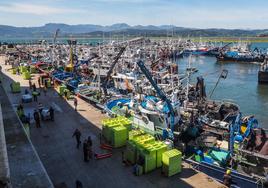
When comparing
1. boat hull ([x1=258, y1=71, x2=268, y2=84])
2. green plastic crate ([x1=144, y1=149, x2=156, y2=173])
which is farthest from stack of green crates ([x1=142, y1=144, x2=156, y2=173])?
boat hull ([x1=258, y1=71, x2=268, y2=84])

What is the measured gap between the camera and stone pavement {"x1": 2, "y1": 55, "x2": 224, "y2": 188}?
13086mm

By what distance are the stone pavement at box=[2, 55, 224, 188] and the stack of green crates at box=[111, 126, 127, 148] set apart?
1.38 feet

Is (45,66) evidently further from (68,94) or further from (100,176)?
(100,176)

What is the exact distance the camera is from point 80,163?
14859 mm

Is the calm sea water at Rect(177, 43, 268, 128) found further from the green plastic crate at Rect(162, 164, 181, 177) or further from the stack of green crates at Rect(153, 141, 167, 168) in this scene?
the green plastic crate at Rect(162, 164, 181, 177)

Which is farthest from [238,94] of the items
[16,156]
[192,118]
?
[16,156]

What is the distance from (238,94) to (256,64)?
3911cm

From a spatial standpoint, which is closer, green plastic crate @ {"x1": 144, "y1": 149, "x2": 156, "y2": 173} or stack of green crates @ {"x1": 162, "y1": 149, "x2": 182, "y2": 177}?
stack of green crates @ {"x1": 162, "y1": 149, "x2": 182, "y2": 177}

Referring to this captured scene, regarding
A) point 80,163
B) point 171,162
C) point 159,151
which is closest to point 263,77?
point 159,151

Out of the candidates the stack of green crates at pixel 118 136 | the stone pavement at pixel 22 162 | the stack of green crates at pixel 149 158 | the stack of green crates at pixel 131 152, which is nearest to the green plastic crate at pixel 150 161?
the stack of green crates at pixel 149 158

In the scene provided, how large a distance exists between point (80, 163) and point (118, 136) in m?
2.75

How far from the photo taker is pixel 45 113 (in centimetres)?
2159

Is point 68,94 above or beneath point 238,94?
above

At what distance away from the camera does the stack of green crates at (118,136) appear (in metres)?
16.4
